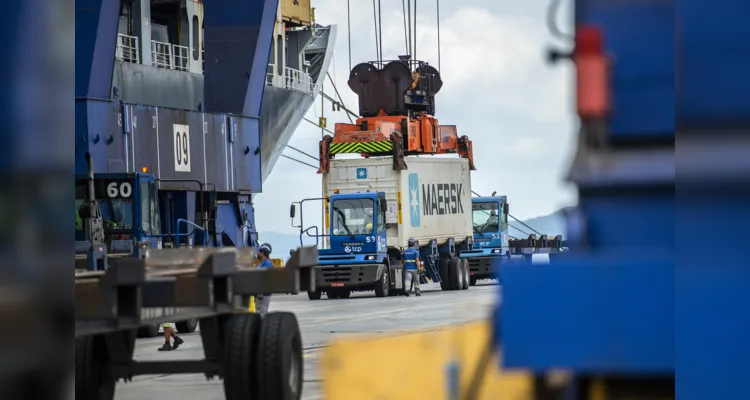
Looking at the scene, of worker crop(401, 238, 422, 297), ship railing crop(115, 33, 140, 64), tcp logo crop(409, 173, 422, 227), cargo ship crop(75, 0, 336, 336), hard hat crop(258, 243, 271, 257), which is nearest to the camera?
hard hat crop(258, 243, 271, 257)

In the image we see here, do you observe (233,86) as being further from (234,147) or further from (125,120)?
(125,120)

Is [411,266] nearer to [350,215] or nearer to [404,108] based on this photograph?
[350,215]

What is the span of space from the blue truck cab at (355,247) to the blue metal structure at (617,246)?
2762cm

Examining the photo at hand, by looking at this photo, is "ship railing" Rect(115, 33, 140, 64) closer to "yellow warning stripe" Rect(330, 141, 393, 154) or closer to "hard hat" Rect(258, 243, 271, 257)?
"yellow warning stripe" Rect(330, 141, 393, 154)

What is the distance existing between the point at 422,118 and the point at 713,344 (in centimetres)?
3449

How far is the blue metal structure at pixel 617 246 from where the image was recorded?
2162mm

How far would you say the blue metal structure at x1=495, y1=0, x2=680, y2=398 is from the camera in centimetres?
216

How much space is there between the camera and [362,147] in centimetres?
3338

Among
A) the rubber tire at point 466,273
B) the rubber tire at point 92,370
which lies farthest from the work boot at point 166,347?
the rubber tire at point 466,273

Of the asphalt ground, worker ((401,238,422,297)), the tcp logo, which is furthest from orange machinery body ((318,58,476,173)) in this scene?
the asphalt ground

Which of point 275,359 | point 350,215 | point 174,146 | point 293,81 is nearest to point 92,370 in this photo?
point 275,359

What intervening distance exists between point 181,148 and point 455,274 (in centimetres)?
1472

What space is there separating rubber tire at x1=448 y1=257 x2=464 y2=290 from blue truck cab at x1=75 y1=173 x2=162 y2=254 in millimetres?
15617

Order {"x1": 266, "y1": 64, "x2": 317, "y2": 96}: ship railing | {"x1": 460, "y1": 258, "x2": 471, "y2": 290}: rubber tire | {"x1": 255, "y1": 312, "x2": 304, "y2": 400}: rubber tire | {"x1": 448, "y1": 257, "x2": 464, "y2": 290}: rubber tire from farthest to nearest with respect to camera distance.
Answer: {"x1": 266, "y1": 64, "x2": 317, "y2": 96}: ship railing, {"x1": 460, "y1": 258, "x2": 471, "y2": 290}: rubber tire, {"x1": 448, "y1": 257, "x2": 464, "y2": 290}: rubber tire, {"x1": 255, "y1": 312, "x2": 304, "y2": 400}: rubber tire
